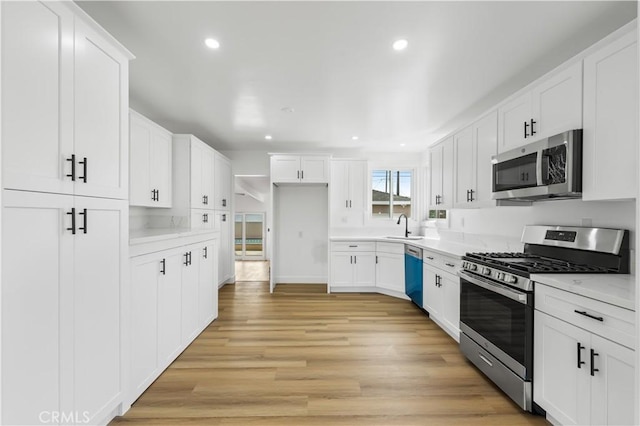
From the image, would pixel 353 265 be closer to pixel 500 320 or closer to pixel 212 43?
pixel 500 320

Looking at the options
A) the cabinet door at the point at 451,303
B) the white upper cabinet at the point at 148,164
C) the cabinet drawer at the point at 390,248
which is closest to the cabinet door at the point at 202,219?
the white upper cabinet at the point at 148,164

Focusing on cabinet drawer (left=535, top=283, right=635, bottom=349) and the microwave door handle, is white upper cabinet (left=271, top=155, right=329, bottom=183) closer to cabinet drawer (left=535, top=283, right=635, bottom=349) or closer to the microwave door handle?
the microwave door handle

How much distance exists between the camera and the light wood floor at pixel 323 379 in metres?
1.90

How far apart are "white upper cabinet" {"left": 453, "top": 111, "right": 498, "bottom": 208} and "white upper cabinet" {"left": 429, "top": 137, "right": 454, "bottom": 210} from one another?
0.45ft

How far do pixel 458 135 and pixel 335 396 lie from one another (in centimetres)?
309

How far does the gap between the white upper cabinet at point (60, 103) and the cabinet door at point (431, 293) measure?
3267 millimetres

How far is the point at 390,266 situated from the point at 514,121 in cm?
276

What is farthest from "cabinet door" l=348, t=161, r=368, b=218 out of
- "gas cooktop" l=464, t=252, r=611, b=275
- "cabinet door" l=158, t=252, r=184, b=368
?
"cabinet door" l=158, t=252, r=184, b=368

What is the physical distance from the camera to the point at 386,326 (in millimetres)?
3436

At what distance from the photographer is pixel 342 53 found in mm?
2234

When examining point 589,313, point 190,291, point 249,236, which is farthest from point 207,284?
point 249,236

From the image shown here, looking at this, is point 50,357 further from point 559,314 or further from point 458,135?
point 458,135

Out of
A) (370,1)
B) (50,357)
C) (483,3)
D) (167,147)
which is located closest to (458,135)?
(483,3)

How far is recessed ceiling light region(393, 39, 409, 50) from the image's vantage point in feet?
6.81
